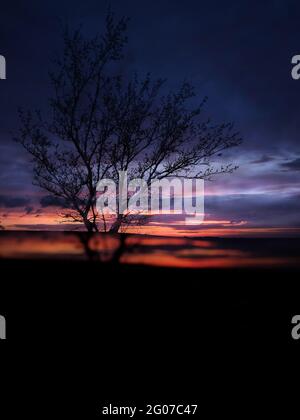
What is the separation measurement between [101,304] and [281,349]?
81.7 inches

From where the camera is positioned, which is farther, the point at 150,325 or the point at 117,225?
the point at 117,225

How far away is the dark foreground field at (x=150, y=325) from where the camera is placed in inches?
173

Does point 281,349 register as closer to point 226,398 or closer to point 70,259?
point 226,398

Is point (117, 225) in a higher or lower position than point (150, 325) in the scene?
higher

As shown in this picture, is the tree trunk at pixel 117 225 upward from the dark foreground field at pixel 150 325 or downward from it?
upward

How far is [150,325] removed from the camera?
4.98 metres

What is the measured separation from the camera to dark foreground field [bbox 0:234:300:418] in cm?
438

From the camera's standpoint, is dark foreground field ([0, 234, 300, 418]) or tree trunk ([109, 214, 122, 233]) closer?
dark foreground field ([0, 234, 300, 418])

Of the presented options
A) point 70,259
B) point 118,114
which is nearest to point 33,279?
point 70,259

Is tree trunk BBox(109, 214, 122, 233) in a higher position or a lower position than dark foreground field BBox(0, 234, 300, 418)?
higher

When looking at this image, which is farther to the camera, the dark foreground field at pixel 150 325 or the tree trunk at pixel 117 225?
the tree trunk at pixel 117 225

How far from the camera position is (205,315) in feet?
16.3

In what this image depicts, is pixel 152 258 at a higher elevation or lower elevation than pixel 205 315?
higher
